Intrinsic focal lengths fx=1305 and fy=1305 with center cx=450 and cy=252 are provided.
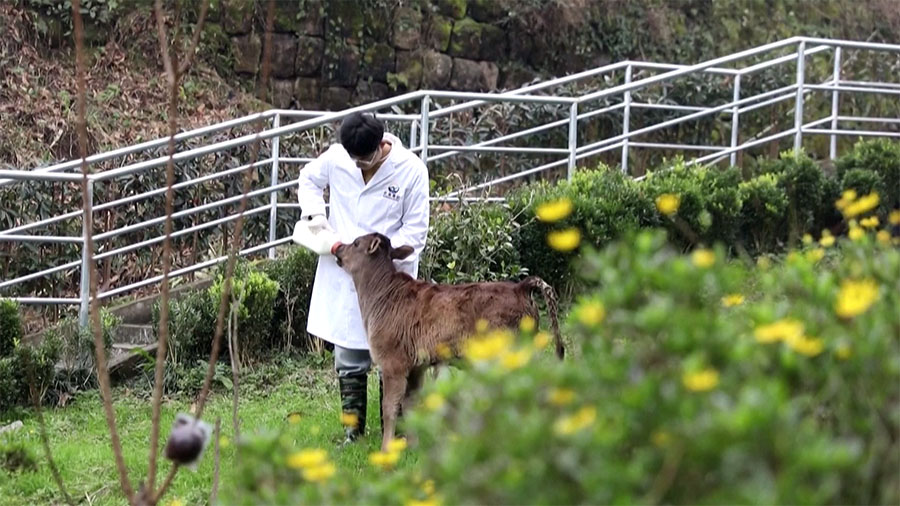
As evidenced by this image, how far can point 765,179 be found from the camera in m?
11.4

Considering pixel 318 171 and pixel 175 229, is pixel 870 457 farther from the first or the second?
pixel 175 229

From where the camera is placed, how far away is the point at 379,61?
1605cm

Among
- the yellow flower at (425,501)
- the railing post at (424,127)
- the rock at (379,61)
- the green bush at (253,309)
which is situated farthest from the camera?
the rock at (379,61)

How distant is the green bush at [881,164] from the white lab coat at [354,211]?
647 centimetres

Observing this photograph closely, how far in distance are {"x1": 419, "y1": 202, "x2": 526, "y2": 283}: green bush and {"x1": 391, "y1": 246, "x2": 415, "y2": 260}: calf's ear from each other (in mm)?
2684

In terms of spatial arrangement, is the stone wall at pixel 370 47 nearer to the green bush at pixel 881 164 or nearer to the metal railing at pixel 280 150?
the metal railing at pixel 280 150

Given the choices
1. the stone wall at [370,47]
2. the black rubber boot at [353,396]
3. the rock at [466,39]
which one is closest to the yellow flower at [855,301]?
the black rubber boot at [353,396]

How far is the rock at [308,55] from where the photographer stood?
15.5 m

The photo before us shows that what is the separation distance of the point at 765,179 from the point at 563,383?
936cm

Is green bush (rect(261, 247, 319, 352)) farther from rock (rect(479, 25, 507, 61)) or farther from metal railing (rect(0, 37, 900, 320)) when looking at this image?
rock (rect(479, 25, 507, 61))

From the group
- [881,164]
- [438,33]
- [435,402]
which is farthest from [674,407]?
[438,33]

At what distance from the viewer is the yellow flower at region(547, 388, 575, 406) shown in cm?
243

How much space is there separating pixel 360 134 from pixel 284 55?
9.17 metres

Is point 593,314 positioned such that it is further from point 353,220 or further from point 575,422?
point 353,220
